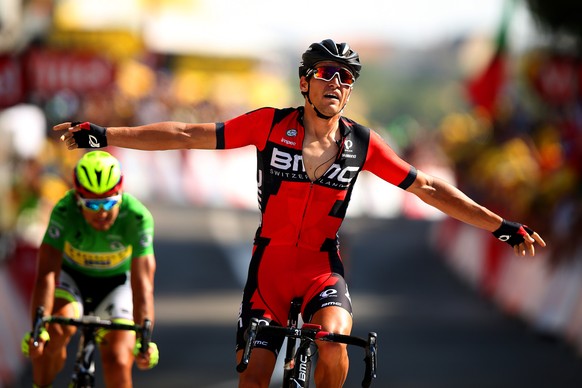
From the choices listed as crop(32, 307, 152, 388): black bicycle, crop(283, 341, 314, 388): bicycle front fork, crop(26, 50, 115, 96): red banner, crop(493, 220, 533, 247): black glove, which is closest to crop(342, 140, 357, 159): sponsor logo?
crop(493, 220, 533, 247): black glove

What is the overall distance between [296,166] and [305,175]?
0.08 meters

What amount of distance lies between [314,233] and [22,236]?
9.78 meters

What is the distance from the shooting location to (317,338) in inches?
337

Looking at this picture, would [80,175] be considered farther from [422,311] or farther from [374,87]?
[374,87]

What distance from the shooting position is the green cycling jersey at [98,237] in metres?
10.2

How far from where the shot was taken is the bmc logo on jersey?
9.10 m

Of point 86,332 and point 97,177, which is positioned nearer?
point 97,177

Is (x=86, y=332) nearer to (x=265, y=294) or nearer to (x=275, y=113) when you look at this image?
(x=265, y=294)

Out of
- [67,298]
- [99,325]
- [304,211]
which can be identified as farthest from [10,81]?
[304,211]

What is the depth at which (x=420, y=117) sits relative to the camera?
427 ft

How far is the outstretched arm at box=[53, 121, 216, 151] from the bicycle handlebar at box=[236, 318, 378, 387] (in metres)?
1.20

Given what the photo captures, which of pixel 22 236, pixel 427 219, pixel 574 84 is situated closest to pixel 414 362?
pixel 22 236

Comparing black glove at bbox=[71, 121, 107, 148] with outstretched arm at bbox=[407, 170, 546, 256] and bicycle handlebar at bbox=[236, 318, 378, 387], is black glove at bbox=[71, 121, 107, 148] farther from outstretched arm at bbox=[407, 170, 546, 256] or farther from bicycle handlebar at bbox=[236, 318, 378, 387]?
outstretched arm at bbox=[407, 170, 546, 256]

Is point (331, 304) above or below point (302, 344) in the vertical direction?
above
